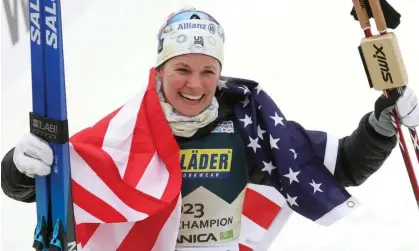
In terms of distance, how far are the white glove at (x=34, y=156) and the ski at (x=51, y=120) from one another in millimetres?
24

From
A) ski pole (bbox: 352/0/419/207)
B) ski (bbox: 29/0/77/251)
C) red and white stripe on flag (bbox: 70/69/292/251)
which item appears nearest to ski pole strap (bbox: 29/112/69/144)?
ski (bbox: 29/0/77/251)

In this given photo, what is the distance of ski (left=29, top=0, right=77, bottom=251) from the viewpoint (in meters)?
2.56

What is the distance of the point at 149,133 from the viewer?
2.97 meters

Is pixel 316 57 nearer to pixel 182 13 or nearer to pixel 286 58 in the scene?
pixel 286 58

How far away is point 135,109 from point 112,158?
20cm

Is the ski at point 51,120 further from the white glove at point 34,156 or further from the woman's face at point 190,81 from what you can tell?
the woman's face at point 190,81

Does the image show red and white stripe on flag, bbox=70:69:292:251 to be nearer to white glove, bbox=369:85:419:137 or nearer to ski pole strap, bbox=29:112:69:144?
ski pole strap, bbox=29:112:69:144

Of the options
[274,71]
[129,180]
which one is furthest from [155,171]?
[274,71]

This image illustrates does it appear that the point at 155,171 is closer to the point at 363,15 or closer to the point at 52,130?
the point at 52,130

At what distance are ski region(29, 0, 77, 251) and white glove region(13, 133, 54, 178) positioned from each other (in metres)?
0.02

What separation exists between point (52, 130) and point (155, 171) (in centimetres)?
50

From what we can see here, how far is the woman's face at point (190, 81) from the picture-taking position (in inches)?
113

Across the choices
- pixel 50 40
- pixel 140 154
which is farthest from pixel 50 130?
pixel 140 154

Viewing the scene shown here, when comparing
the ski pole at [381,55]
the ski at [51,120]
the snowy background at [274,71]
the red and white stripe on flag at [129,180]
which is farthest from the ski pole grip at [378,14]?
the snowy background at [274,71]
